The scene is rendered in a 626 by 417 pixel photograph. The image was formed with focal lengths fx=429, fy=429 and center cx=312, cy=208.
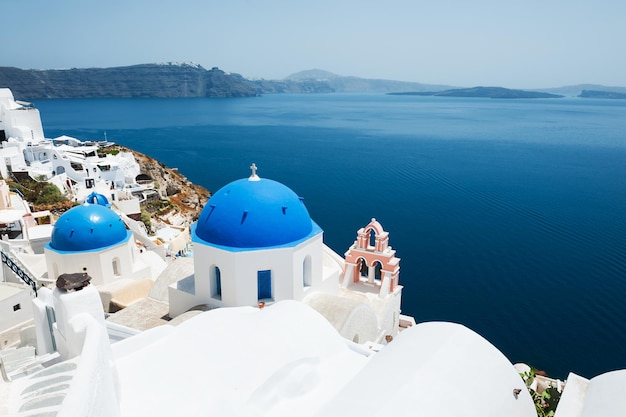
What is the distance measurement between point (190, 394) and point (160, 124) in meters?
118

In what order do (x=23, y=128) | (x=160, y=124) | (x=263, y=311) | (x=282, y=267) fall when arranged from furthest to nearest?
(x=160, y=124), (x=23, y=128), (x=282, y=267), (x=263, y=311)

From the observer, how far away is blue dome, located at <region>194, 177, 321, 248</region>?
11.2 m

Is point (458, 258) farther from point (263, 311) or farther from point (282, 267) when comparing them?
point (263, 311)

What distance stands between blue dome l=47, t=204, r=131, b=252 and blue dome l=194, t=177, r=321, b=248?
6.38 metres

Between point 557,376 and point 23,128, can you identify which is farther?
point 23,128

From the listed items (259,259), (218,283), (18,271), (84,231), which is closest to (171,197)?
(18,271)

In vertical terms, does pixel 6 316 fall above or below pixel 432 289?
above

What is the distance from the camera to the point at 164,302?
13.3m

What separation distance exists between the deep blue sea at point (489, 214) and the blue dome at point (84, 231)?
1621cm

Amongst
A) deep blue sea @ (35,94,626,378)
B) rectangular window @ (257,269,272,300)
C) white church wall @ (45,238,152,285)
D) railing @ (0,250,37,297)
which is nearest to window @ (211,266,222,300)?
rectangular window @ (257,269,272,300)

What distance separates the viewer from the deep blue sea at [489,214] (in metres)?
23.1

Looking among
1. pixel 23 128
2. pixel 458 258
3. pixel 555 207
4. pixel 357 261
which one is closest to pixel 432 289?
pixel 458 258

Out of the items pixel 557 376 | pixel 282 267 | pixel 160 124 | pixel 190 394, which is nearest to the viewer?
pixel 190 394

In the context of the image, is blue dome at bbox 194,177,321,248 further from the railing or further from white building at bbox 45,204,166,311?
the railing
